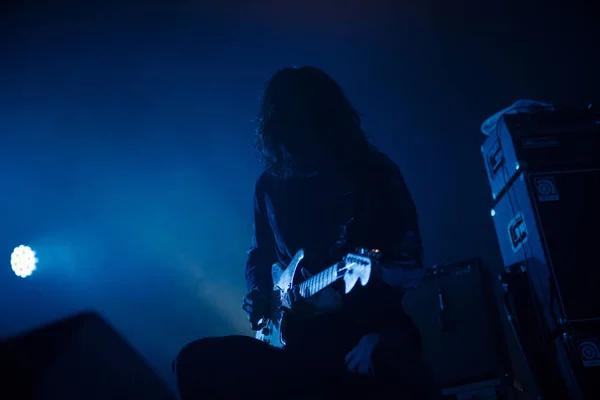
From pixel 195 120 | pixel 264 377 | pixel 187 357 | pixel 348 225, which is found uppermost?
pixel 195 120

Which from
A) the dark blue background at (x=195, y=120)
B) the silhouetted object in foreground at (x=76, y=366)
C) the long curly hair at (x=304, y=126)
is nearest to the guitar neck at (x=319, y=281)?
the long curly hair at (x=304, y=126)

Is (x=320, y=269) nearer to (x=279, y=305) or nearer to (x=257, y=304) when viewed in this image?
(x=279, y=305)

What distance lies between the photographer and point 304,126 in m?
2.60

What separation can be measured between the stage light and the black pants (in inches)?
210

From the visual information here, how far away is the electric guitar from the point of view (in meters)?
1.65

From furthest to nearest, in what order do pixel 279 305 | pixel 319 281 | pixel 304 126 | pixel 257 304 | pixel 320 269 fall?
pixel 304 126
pixel 257 304
pixel 279 305
pixel 320 269
pixel 319 281

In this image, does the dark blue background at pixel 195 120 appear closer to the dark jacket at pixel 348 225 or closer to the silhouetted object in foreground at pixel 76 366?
the dark jacket at pixel 348 225

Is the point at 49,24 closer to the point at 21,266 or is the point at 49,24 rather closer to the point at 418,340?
the point at 21,266

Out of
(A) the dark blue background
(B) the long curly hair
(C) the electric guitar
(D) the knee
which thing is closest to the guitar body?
(C) the electric guitar

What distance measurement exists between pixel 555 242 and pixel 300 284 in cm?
157

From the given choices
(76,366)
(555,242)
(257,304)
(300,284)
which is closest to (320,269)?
(300,284)

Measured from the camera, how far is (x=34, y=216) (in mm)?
5758

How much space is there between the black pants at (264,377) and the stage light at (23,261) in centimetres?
534

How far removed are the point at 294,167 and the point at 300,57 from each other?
2918 mm
